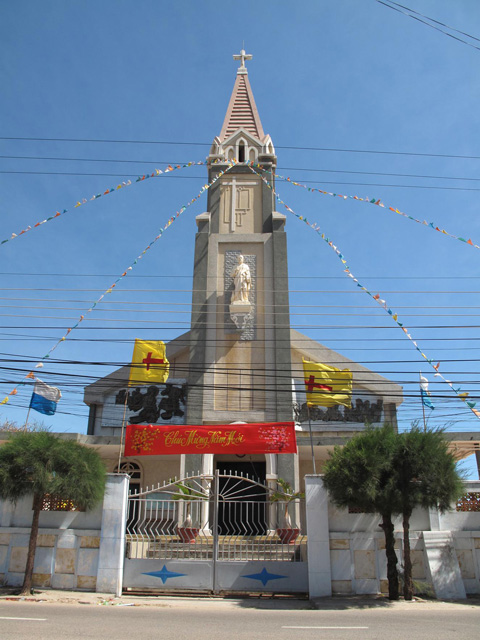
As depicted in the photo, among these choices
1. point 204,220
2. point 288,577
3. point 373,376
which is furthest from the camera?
point 373,376

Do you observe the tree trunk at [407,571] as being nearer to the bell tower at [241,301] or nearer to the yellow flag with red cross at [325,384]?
the bell tower at [241,301]

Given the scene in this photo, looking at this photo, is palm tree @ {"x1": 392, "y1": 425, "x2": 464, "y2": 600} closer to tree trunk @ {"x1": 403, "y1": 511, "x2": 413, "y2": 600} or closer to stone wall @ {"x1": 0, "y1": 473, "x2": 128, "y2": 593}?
tree trunk @ {"x1": 403, "y1": 511, "x2": 413, "y2": 600}

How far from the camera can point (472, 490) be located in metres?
11.9

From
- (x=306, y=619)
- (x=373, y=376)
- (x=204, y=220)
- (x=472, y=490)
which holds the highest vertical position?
(x=204, y=220)

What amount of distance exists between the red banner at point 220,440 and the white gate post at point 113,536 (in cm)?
207

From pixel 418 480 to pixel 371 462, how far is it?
101 cm

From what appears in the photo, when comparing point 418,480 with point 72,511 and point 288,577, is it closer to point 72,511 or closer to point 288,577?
point 288,577

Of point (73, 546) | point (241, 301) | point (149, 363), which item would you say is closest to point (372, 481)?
point (73, 546)

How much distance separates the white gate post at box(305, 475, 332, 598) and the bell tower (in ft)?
20.9

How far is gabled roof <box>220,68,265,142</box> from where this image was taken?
2423cm

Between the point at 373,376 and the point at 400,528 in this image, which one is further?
the point at 373,376

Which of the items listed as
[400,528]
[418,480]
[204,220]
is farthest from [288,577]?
[204,220]

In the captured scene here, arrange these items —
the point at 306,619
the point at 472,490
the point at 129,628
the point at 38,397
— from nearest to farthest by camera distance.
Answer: the point at 129,628 → the point at 306,619 → the point at 472,490 → the point at 38,397

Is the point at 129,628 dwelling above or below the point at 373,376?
below
